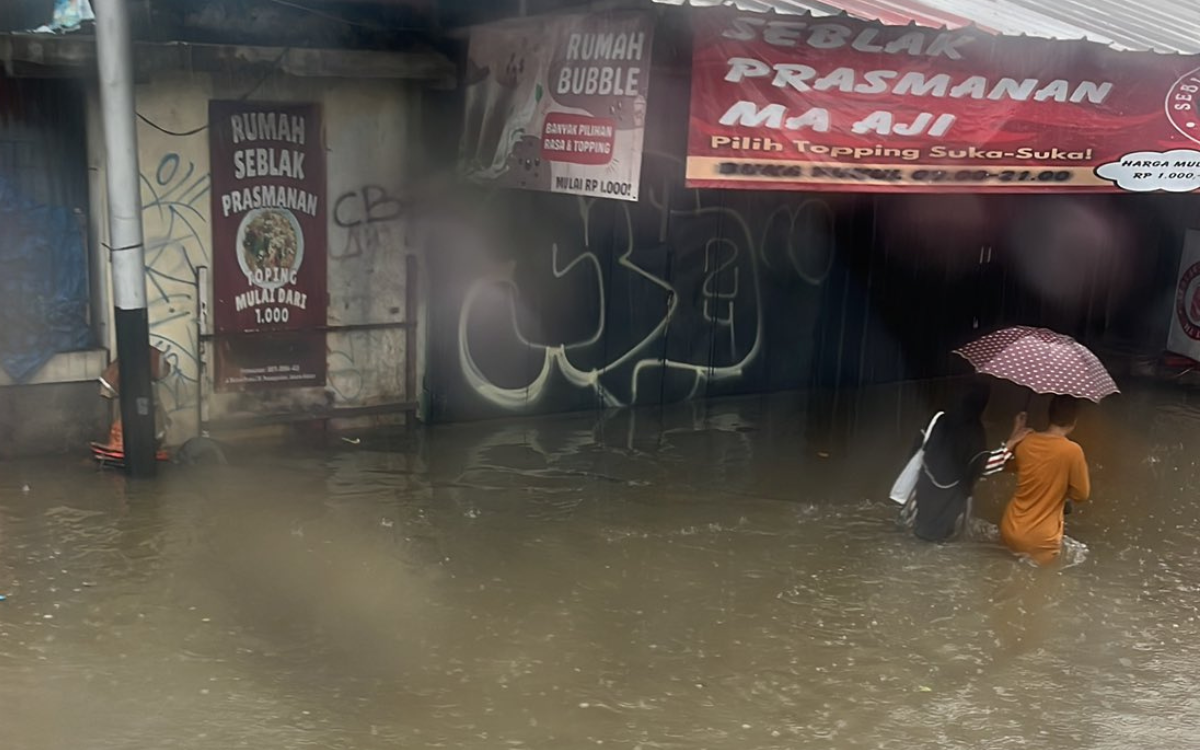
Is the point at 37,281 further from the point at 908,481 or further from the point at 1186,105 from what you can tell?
the point at 1186,105

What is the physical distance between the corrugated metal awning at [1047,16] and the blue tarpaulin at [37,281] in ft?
13.9

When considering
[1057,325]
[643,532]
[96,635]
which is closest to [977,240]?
[1057,325]

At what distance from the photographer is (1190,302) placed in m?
11.5

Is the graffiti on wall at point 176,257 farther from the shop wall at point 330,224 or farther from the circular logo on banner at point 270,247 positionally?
the circular logo on banner at point 270,247

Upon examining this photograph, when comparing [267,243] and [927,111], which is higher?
[927,111]

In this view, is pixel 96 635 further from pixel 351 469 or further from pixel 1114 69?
pixel 1114 69

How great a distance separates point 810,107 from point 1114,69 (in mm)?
2621

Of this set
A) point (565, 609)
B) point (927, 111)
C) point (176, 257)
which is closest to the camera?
point (565, 609)

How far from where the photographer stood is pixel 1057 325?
38.8 ft

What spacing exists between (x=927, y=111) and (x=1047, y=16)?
7.12 ft

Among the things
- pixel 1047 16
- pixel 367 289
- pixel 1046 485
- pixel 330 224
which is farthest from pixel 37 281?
pixel 1047 16

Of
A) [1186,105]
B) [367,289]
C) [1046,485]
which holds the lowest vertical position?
[1046,485]

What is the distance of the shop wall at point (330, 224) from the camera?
7.73 meters

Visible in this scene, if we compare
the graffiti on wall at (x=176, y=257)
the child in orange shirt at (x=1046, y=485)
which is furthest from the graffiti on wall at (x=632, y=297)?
the child in orange shirt at (x=1046, y=485)
